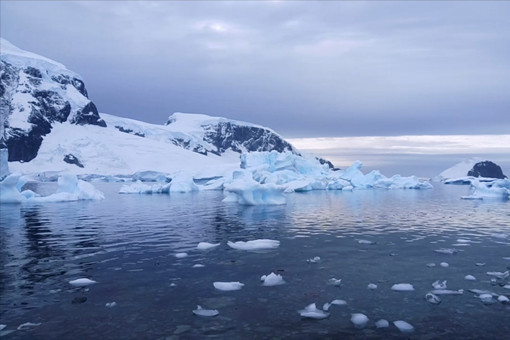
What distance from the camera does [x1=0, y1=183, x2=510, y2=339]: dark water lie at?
812cm

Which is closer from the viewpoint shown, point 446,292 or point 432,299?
point 432,299

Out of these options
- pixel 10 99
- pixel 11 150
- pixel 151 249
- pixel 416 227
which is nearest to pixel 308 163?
pixel 416 227

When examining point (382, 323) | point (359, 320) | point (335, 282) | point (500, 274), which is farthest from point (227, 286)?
point (500, 274)

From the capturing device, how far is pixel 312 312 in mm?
8812

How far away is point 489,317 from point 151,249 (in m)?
11.3

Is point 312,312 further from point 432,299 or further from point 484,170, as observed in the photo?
point 484,170

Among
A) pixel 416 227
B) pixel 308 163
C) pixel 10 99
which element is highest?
pixel 10 99

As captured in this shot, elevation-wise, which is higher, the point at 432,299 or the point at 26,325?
the point at 26,325

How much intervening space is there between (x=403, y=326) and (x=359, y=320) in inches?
32.1

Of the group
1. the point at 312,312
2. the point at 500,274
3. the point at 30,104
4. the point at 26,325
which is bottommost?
the point at 500,274

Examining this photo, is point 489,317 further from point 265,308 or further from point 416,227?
point 416,227

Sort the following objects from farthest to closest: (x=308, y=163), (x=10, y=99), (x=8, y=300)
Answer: (x=10, y=99), (x=308, y=163), (x=8, y=300)

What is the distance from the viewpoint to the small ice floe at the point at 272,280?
36.3 feet

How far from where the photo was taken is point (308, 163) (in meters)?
73.2
